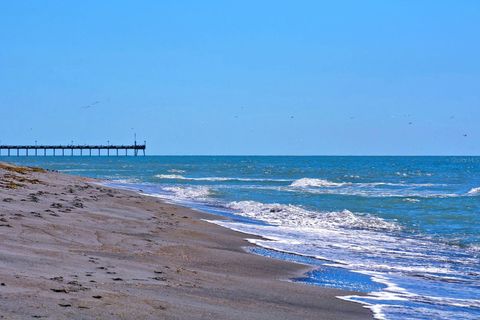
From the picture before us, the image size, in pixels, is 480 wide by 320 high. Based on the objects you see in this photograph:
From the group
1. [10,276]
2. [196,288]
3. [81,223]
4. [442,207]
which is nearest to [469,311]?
[196,288]

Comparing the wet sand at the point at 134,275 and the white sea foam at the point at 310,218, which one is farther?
the white sea foam at the point at 310,218

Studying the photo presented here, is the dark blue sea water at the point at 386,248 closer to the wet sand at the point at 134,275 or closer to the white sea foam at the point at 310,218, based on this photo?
the white sea foam at the point at 310,218

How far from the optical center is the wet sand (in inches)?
276

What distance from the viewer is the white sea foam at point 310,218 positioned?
21.3 meters

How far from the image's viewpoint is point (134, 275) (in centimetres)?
909

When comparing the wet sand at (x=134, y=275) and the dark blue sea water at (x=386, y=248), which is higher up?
the wet sand at (x=134, y=275)

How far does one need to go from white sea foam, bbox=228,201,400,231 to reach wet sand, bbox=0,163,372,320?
5.74m

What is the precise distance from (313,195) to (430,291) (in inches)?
1060

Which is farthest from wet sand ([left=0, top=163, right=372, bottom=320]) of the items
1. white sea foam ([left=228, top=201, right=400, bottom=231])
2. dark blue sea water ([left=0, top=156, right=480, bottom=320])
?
white sea foam ([left=228, top=201, right=400, bottom=231])

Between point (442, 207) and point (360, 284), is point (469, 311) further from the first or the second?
point (442, 207)

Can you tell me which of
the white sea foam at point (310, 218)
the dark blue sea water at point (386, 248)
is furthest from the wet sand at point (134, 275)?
the white sea foam at point (310, 218)

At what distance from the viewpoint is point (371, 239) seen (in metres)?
17.7

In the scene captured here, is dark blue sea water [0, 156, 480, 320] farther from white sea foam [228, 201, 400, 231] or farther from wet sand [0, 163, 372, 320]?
wet sand [0, 163, 372, 320]

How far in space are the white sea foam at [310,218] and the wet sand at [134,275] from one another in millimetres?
5736
